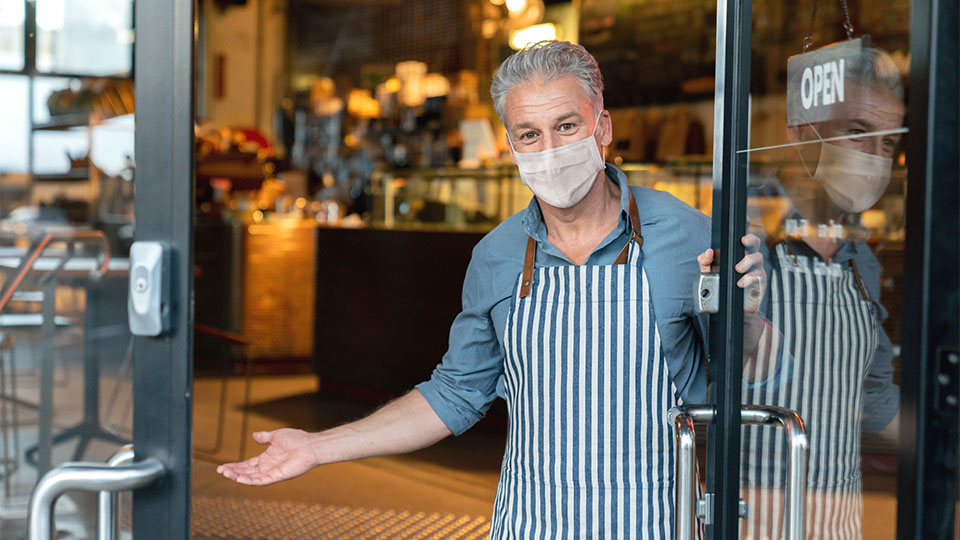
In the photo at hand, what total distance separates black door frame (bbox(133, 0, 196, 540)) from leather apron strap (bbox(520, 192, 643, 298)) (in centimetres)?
66

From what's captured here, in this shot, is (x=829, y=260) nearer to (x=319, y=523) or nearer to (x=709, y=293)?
(x=709, y=293)

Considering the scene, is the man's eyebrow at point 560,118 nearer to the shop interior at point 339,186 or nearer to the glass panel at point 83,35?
the shop interior at point 339,186

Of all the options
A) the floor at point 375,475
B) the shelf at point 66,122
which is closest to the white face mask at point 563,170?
the shelf at point 66,122

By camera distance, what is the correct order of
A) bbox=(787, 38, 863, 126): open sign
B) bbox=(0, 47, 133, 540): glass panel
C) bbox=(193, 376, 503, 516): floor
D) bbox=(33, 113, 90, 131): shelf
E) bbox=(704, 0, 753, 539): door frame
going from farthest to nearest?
bbox=(193, 376, 503, 516): floor → bbox=(33, 113, 90, 131): shelf → bbox=(0, 47, 133, 540): glass panel → bbox=(704, 0, 753, 539): door frame → bbox=(787, 38, 863, 126): open sign

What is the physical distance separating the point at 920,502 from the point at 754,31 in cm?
71

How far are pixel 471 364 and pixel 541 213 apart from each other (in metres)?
0.32

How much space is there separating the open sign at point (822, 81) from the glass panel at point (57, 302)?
113cm

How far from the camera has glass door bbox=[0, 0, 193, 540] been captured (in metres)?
1.33

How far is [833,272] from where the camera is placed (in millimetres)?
1339

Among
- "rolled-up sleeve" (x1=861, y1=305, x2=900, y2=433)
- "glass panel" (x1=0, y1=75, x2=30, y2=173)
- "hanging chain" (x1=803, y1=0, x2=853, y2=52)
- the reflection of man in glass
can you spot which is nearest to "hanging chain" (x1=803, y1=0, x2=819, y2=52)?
"hanging chain" (x1=803, y1=0, x2=853, y2=52)

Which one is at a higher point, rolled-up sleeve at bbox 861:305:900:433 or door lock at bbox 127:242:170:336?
door lock at bbox 127:242:170:336

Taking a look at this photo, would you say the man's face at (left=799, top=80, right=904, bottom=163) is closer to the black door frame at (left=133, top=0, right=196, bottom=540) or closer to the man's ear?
the man's ear

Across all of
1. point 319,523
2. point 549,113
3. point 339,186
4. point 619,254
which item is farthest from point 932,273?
point 339,186

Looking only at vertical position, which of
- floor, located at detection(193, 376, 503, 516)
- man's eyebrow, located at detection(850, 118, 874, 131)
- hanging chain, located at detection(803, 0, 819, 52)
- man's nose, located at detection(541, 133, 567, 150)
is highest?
hanging chain, located at detection(803, 0, 819, 52)
